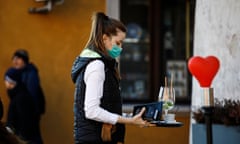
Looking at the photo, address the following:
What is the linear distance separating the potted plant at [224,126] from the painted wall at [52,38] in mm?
3728

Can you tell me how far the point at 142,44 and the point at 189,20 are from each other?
718mm

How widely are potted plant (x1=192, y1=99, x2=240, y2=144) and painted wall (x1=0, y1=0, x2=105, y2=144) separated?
3728 mm

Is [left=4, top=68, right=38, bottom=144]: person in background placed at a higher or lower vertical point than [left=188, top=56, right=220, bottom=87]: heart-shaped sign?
lower

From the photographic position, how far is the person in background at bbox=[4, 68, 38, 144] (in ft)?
28.1

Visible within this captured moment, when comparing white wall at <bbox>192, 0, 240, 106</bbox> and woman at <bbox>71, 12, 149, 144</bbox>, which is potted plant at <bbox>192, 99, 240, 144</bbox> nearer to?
white wall at <bbox>192, 0, 240, 106</bbox>

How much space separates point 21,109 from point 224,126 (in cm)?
346

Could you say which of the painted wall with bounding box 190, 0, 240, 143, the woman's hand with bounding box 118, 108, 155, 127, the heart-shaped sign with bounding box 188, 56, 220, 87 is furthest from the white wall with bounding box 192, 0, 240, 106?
the woman's hand with bounding box 118, 108, 155, 127

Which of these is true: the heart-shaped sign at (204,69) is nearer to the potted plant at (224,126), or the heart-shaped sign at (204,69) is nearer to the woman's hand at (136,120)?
the woman's hand at (136,120)

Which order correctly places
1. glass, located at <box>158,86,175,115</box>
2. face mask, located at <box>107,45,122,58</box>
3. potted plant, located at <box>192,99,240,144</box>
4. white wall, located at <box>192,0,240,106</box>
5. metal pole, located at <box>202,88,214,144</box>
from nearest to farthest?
metal pole, located at <box>202,88,214,144</box> → face mask, located at <box>107,45,122,58</box> → glass, located at <box>158,86,175,115</box> → potted plant, located at <box>192,99,240,144</box> → white wall, located at <box>192,0,240,106</box>

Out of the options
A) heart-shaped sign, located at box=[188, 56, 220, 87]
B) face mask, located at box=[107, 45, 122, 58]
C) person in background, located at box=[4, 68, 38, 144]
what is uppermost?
face mask, located at box=[107, 45, 122, 58]

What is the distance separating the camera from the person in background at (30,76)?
8.93 meters

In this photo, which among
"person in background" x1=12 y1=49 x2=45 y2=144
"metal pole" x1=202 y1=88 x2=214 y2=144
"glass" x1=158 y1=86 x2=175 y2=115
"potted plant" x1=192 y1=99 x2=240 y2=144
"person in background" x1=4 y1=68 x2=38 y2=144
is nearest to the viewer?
"metal pole" x1=202 y1=88 x2=214 y2=144

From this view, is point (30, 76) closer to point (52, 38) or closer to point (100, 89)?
point (52, 38)

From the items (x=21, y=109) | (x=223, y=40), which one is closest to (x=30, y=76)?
(x=21, y=109)
